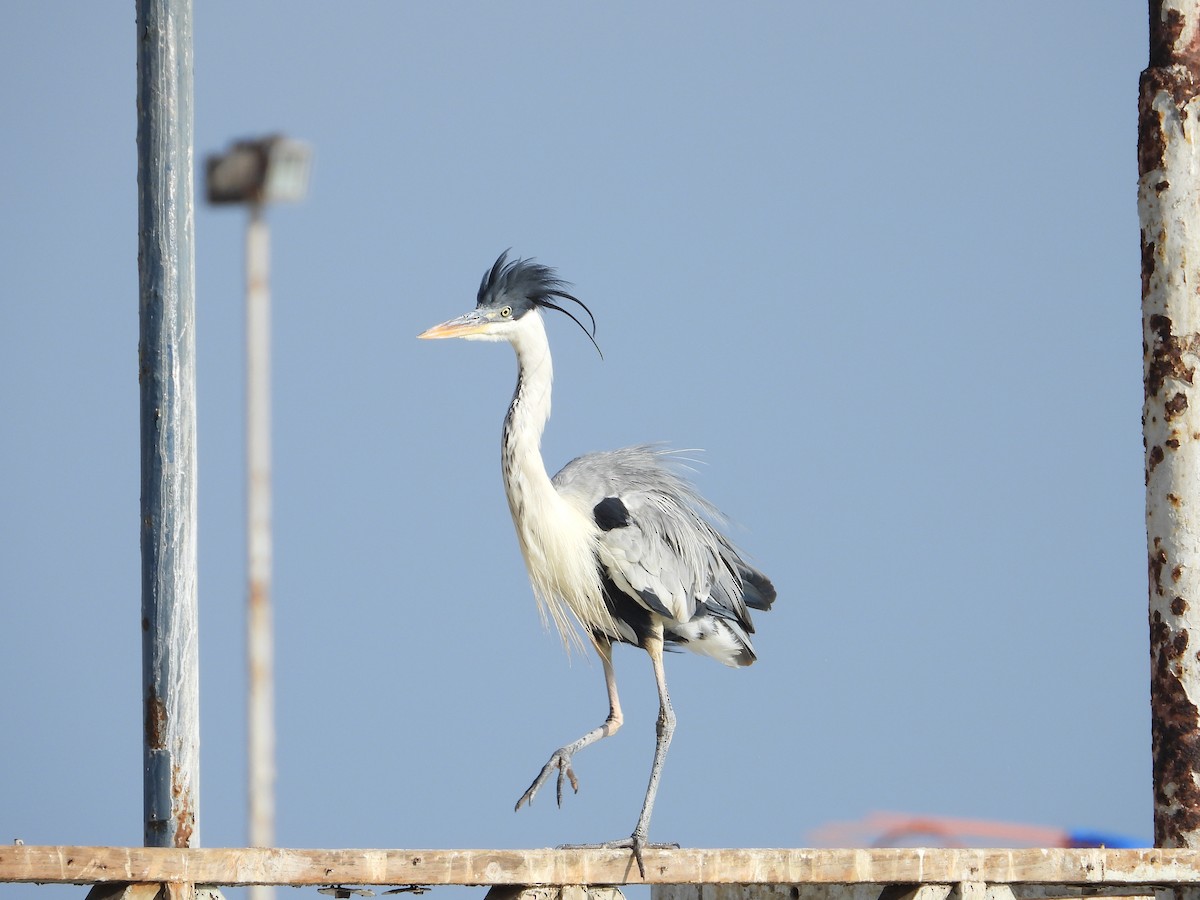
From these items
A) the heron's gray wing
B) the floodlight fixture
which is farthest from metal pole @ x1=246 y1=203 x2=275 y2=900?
the heron's gray wing

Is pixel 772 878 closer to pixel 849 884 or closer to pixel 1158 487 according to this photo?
pixel 849 884

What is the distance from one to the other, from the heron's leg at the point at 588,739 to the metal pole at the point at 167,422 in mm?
1638

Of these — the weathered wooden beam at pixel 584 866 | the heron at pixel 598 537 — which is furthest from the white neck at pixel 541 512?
the weathered wooden beam at pixel 584 866

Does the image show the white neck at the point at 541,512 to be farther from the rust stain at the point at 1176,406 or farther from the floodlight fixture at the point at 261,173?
the floodlight fixture at the point at 261,173

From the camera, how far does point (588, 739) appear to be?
6387 mm

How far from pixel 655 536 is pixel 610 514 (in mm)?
204

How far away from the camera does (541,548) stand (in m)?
6.61

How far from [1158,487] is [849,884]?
5.61ft

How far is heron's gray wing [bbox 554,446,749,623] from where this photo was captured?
21.7ft

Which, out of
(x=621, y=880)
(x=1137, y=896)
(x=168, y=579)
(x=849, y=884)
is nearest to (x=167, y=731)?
(x=168, y=579)

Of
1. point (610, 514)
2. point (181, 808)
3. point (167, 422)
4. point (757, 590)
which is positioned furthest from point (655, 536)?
point (181, 808)

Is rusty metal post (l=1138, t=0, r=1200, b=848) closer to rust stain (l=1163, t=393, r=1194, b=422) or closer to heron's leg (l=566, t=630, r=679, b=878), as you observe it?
rust stain (l=1163, t=393, r=1194, b=422)

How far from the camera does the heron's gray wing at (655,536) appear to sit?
21.7ft

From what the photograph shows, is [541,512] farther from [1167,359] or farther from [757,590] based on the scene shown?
[1167,359]
